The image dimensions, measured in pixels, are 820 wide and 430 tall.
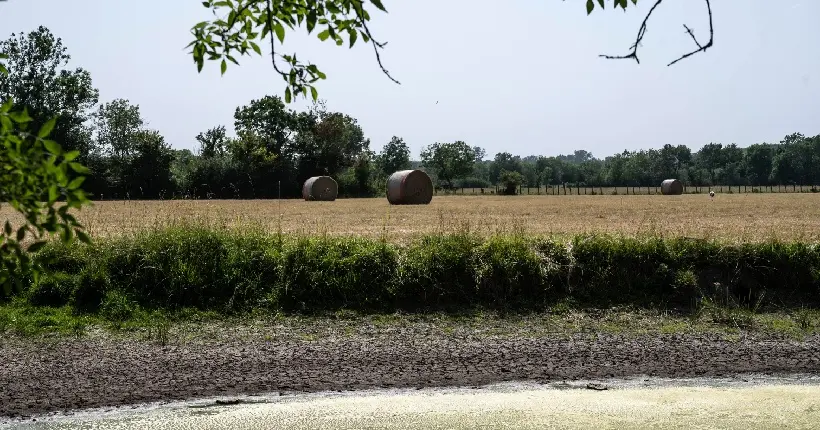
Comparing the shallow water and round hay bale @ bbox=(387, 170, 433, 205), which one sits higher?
round hay bale @ bbox=(387, 170, 433, 205)

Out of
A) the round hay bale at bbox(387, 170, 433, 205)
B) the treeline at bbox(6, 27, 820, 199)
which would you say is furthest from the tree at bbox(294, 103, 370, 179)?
the round hay bale at bbox(387, 170, 433, 205)

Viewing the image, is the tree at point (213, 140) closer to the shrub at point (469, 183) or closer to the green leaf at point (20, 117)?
the shrub at point (469, 183)

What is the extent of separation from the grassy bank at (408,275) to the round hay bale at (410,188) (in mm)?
23267

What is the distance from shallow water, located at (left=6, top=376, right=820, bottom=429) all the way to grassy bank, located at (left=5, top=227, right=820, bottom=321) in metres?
3.36

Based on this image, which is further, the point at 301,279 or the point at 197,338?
the point at 301,279

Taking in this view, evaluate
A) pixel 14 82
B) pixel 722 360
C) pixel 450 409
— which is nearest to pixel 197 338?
pixel 450 409

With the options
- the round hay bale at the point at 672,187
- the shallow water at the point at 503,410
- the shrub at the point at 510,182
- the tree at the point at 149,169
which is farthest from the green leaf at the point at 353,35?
the shrub at the point at 510,182

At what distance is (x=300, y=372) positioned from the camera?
8.70 meters

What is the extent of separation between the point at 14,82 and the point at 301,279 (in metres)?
49.4

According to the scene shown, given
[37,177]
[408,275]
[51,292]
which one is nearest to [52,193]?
[37,177]

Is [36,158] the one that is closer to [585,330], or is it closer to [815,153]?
[585,330]

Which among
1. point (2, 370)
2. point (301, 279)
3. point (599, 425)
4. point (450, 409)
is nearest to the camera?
point (599, 425)

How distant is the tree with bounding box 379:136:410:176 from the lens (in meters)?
105

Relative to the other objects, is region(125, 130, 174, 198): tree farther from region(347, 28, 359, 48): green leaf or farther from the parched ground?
region(347, 28, 359, 48): green leaf
